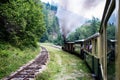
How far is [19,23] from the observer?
14.3 m

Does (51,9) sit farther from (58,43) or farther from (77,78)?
(77,78)

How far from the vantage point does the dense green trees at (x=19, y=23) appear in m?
12.4

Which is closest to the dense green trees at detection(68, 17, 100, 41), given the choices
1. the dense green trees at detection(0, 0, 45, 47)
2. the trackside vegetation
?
the dense green trees at detection(0, 0, 45, 47)

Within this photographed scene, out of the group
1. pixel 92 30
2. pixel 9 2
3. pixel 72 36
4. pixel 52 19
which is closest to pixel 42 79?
pixel 9 2

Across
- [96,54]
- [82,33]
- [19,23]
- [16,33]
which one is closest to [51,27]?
[82,33]

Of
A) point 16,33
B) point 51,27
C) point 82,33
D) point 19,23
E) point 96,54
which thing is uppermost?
point 51,27

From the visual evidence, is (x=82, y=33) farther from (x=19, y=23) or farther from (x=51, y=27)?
(x=19, y=23)

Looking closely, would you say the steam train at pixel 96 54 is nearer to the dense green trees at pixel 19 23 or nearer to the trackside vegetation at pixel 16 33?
the trackside vegetation at pixel 16 33

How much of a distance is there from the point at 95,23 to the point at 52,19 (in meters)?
6.94

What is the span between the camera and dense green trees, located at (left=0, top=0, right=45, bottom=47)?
12388 millimetres

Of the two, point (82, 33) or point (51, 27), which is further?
point (51, 27)

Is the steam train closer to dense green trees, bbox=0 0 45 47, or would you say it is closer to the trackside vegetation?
the trackside vegetation

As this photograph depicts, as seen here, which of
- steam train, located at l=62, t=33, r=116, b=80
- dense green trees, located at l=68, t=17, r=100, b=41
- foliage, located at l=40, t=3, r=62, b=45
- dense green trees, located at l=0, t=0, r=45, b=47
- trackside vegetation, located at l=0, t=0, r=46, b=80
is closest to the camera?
steam train, located at l=62, t=33, r=116, b=80

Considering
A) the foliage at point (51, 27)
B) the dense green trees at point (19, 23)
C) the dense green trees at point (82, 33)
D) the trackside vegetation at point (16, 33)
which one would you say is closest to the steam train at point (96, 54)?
the trackside vegetation at point (16, 33)
